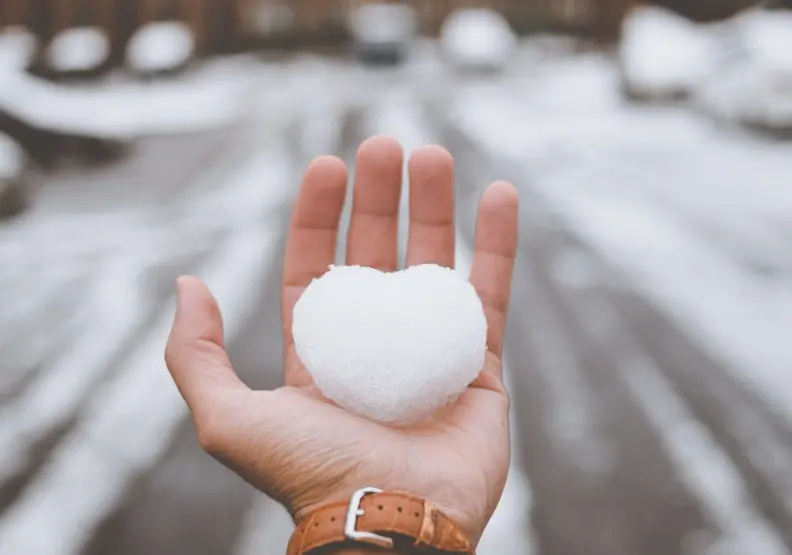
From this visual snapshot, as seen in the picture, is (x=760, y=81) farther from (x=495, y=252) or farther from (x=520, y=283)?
(x=495, y=252)

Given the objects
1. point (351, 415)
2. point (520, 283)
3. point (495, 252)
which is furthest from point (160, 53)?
point (351, 415)

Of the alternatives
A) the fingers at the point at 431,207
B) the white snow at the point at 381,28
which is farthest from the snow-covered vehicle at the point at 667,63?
the fingers at the point at 431,207

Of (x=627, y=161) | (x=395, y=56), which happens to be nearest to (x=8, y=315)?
(x=627, y=161)

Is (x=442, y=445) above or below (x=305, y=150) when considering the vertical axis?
above

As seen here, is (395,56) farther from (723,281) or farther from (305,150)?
(723,281)

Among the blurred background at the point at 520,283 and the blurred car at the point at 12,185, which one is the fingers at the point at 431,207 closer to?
the blurred background at the point at 520,283
